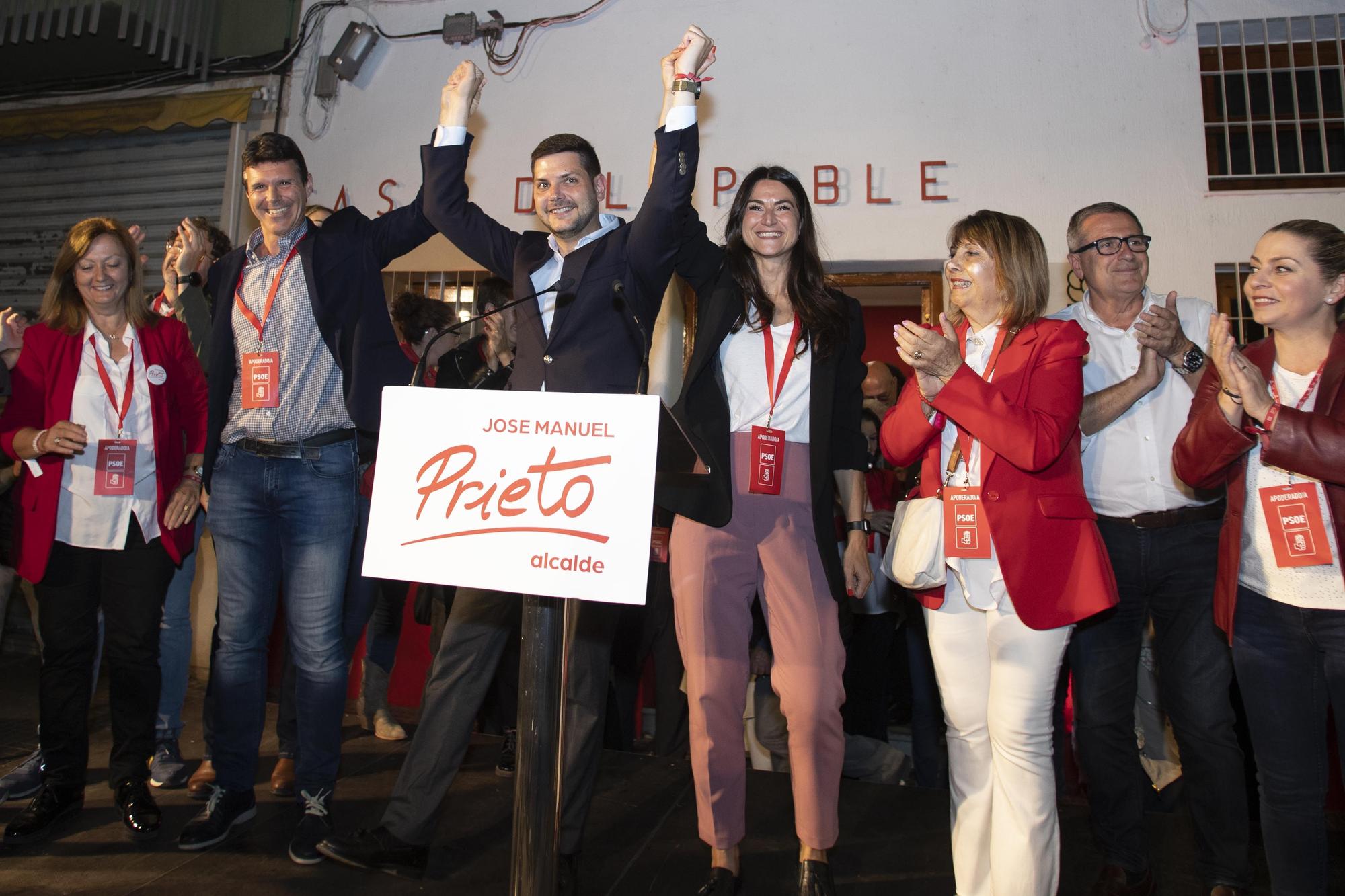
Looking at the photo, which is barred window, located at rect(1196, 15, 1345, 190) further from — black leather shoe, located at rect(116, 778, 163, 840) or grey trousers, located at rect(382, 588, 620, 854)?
black leather shoe, located at rect(116, 778, 163, 840)

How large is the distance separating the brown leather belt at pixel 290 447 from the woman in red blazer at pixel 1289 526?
7.12 ft

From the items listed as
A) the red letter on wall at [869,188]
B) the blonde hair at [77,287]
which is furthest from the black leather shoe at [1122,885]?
the red letter on wall at [869,188]

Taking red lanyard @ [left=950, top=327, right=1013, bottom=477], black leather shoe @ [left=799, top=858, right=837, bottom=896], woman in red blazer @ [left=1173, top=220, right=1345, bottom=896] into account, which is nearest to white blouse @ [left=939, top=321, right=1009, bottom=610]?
red lanyard @ [left=950, top=327, right=1013, bottom=477]

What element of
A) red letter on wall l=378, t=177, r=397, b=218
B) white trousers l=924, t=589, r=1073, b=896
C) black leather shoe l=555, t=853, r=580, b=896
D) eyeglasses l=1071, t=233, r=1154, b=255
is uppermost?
red letter on wall l=378, t=177, r=397, b=218

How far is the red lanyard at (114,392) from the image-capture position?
2.57 meters

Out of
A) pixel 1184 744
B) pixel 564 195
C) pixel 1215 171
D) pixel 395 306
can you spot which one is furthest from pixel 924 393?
pixel 1215 171

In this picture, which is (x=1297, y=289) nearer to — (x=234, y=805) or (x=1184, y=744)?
(x=1184, y=744)

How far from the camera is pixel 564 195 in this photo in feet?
6.93

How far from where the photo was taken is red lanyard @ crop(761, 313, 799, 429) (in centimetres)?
216

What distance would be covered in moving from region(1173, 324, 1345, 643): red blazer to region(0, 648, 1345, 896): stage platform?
3.10 feet

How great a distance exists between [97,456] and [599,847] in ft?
5.86

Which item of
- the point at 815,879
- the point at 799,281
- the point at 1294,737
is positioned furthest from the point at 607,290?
the point at 1294,737

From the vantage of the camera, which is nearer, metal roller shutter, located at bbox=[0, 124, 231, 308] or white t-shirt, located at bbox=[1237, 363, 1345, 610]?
white t-shirt, located at bbox=[1237, 363, 1345, 610]

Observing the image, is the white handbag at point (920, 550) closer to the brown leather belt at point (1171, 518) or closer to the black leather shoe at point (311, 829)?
the brown leather belt at point (1171, 518)
